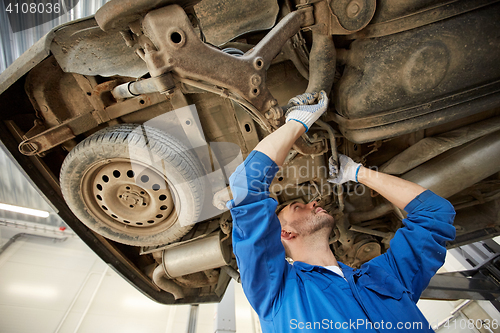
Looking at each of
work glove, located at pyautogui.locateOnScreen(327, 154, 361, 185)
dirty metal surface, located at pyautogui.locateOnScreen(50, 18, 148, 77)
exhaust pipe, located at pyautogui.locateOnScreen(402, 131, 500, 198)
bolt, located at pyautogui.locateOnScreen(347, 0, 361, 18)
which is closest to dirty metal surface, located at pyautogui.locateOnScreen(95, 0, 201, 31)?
dirty metal surface, located at pyautogui.locateOnScreen(50, 18, 148, 77)

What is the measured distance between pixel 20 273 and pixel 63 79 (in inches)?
163

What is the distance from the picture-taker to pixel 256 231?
35.4 inches

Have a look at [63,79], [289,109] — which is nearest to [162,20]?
[289,109]

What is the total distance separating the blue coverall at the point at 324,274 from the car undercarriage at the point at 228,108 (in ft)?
1.35

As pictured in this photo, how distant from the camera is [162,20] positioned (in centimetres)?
91

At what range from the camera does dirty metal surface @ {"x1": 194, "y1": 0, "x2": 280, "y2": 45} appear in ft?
4.03

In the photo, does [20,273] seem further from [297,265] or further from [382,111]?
[382,111]

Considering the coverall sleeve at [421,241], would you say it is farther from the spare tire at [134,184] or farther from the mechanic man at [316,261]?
the spare tire at [134,184]

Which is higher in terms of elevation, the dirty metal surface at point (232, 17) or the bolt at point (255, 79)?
the dirty metal surface at point (232, 17)

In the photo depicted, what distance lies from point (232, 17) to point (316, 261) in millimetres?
1289

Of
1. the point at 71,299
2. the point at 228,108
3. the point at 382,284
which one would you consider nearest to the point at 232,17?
the point at 228,108

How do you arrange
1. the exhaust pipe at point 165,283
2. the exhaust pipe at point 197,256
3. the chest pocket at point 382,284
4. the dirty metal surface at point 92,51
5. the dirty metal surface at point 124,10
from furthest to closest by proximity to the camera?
the exhaust pipe at point 165,283
the exhaust pipe at point 197,256
the dirty metal surface at point 92,51
the chest pocket at point 382,284
the dirty metal surface at point 124,10

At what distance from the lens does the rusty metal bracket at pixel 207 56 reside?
93 cm

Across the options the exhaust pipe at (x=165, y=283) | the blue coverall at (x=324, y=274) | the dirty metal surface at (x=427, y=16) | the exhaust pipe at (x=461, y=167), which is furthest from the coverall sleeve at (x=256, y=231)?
the exhaust pipe at (x=165, y=283)
